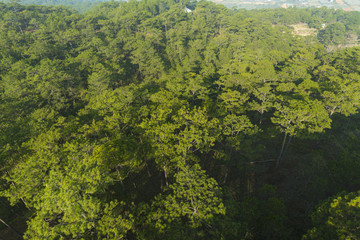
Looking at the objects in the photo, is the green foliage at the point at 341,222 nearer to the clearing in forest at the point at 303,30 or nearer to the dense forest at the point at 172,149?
the dense forest at the point at 172,149

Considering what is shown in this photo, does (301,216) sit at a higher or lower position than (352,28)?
lower

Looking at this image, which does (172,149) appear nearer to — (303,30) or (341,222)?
(341,222)

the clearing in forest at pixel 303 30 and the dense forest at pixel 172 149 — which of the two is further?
the clearing in forest at pixel 303 30

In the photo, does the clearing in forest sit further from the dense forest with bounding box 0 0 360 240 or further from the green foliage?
the green foliage

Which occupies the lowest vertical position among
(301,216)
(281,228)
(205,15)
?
(301,216)

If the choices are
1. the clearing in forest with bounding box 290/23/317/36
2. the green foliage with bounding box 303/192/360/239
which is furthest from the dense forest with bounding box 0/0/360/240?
the clearing in forest with bounding box 290/23/317/36

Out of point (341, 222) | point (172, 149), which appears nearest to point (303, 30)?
point (172, 149)

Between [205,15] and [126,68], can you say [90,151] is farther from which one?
[205,15]

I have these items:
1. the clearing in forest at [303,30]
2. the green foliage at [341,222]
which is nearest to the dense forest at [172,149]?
the green foliage at [341,222]

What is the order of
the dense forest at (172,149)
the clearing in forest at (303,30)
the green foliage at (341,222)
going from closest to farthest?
the green foliage at (341,222) → the dense forest at (172,149) → the clearing in forest at (303,30)

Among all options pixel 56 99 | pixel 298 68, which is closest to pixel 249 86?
pixel 298 68
